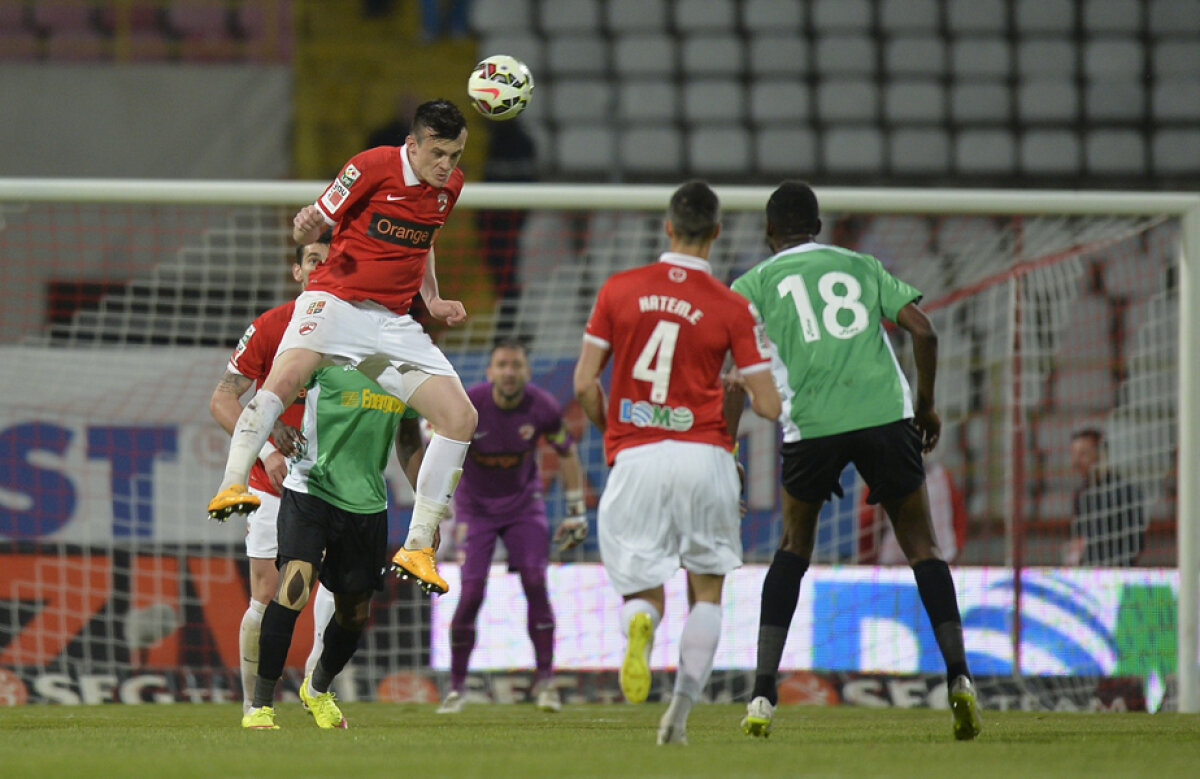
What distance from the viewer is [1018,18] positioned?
16.8m

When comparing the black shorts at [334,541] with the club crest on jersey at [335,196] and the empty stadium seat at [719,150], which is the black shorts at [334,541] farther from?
the empty stadium seat at [719,150]

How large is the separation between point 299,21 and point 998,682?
33.6 ft

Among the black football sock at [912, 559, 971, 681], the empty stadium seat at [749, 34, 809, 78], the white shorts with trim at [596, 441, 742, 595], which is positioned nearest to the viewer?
the white shorts with trim at [596, 441, 742, 595]

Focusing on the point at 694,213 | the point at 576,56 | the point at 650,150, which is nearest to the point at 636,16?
the point at 576,56

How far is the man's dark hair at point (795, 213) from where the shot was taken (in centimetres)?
615

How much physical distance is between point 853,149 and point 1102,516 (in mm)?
6694

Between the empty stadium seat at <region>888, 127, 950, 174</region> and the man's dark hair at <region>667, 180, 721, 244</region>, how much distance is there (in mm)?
10864

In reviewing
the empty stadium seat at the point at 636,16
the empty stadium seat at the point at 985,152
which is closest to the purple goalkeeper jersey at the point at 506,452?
the empty stadium seat at the point at 985,152

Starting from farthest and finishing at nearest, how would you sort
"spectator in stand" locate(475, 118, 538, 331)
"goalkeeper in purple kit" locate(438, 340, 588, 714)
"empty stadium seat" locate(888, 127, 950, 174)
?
"empty stadium seat" locate(888, 127, 950, 174) < "spectator in stand" locate(475, 118, 538, 331) < "goalkeeper in purple kit" locate(438, 340, 588, 714)

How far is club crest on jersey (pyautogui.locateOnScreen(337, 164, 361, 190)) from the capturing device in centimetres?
603

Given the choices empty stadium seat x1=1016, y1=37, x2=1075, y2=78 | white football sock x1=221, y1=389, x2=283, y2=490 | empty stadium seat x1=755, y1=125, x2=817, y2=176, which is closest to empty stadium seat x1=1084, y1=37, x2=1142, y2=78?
empty stadium seat x1=1016, y1=37, x2=1075, y2=78

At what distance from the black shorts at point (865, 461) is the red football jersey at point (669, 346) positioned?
2.43 feet

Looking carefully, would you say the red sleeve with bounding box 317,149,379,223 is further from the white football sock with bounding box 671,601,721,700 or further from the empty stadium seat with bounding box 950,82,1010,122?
the empty stadium seat with bounding box 950,82,1010,122

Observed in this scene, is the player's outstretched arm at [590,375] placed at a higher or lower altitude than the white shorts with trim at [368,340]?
lower
